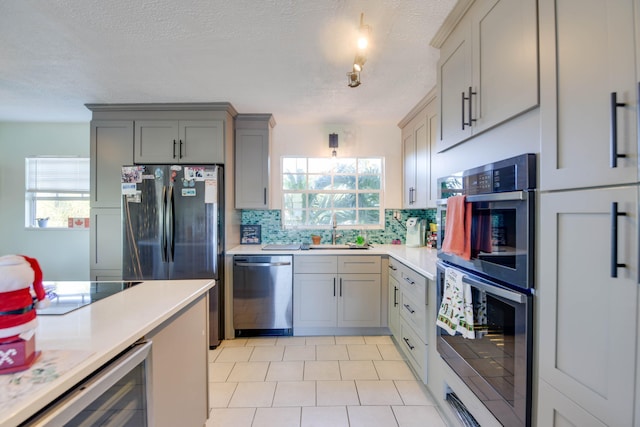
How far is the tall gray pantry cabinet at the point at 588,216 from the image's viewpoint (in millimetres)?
696

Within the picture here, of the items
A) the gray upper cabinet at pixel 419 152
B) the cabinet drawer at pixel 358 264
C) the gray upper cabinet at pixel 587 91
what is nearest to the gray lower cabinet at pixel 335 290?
the cabinet drawer at pixel 358 264

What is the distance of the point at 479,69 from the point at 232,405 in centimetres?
258

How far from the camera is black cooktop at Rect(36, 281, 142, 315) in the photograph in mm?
1168

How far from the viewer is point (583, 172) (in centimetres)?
82

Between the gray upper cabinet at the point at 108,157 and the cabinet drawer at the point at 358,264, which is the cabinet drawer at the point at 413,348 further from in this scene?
the gray upper cabinet at the point at 108,157

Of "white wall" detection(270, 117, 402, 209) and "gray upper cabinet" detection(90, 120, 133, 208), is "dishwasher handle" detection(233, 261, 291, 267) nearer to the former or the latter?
"white wall" detection(270, 117, 402, 209)

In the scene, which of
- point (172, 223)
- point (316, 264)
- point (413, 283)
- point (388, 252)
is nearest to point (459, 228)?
point (413, 283)

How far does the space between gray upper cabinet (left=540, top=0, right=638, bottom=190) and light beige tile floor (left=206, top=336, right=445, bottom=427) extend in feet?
5.74

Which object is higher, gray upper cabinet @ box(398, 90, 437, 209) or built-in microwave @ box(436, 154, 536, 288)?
gray upper cabinet @ box(398, 90, 437, 209)

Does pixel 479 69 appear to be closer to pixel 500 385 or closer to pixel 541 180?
pixel 541 180

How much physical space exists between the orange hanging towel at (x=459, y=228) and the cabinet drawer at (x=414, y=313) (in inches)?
27.5

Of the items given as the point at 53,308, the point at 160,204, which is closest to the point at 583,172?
the point at 53,308

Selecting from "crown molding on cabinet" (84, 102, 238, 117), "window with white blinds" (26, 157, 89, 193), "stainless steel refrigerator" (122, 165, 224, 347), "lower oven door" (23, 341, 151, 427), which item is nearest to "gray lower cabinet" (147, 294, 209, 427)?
"lower oven door" (23, 341, 151, 427)

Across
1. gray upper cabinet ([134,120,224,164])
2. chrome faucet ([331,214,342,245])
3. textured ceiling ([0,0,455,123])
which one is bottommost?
chrome faucet ([331,214,342,245])
